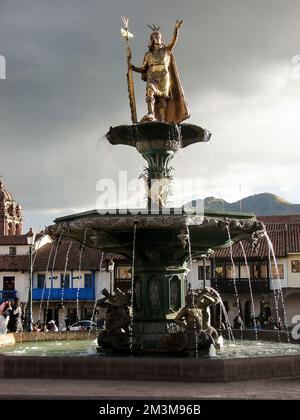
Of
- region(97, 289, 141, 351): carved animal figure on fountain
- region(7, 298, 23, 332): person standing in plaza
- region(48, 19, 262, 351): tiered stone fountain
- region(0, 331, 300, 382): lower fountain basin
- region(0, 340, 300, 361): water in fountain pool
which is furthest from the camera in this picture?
region(7, 298, 23, 332): person standing in plaza

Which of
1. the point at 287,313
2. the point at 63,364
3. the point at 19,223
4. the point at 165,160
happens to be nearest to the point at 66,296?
the point at 287,313

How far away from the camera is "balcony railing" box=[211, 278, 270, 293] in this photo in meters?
51.0

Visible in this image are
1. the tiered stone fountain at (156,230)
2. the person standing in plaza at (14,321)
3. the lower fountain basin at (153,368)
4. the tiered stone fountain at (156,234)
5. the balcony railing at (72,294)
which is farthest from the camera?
the balcony railing at (72,294)

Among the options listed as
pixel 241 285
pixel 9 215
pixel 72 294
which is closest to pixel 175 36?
pixel 241 285

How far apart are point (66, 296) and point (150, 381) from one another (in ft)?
154

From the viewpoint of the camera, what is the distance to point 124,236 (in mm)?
14734

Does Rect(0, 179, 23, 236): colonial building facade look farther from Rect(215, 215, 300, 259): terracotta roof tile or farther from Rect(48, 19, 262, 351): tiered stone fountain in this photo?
Rect(48, 19, 262, 351): tiered stone fountain

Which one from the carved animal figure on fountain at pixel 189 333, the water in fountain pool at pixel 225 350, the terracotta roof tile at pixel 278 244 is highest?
the terracotta roof tile at pixel 278 244

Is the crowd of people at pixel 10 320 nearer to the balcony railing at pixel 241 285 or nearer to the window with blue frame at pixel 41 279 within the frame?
the balcony railing at pixel 241 285

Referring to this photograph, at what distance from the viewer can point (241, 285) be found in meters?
51.2

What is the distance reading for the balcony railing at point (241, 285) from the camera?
5101cm

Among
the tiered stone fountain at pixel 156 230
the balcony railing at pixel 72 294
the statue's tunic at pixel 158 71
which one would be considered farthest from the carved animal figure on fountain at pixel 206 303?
the balcony railing at pixel 72 294

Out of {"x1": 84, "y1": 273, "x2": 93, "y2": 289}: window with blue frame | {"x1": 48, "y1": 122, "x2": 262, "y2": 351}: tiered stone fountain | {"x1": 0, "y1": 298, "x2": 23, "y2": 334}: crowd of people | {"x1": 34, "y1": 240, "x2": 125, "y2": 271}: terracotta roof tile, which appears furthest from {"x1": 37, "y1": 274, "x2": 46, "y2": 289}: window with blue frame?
{"x1": 48, "y1": 122, "x2": 262, "y2": 351}: tiered stone fountain
